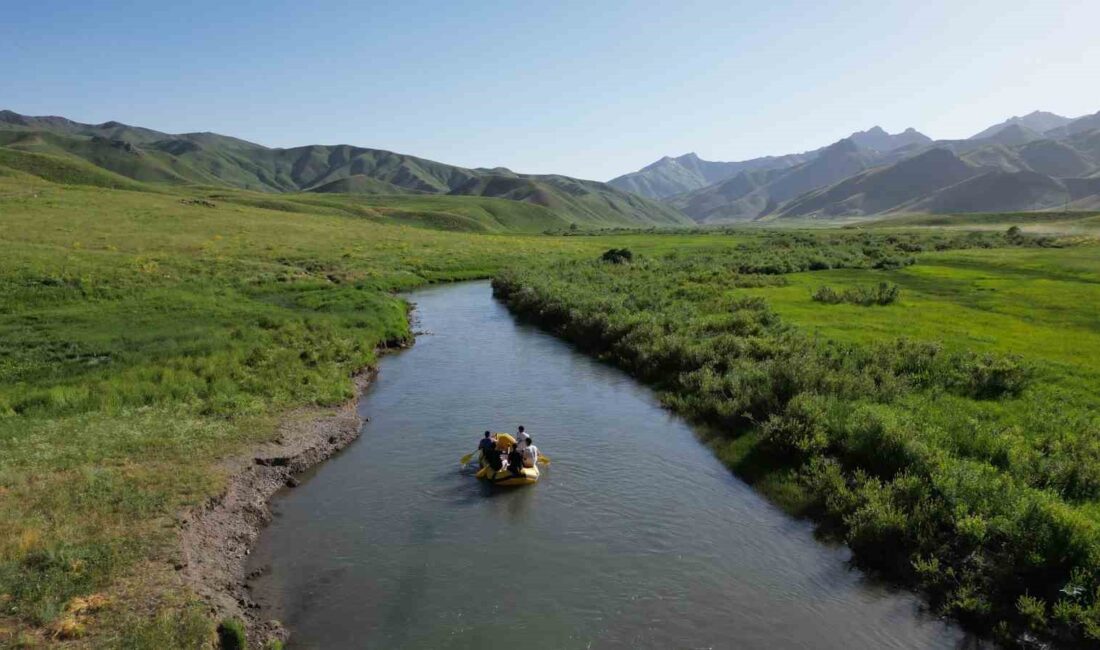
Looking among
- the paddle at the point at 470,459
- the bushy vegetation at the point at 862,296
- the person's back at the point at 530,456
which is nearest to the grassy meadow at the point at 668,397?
the bushy vegetation at the point at 862,296

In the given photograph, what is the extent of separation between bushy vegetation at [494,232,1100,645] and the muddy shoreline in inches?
638

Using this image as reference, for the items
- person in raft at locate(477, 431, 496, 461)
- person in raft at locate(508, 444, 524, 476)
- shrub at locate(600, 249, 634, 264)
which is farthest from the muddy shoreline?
shrub at locate(600, 249, 634, 264)

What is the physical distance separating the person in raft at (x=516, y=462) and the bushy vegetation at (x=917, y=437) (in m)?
8.36

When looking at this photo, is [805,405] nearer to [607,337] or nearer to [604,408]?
[604,408]

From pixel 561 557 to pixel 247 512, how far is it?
1034 cm

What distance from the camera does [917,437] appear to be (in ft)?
71.9

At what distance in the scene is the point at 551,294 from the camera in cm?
5734

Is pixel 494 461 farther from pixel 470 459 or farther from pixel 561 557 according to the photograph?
pixel 561 557

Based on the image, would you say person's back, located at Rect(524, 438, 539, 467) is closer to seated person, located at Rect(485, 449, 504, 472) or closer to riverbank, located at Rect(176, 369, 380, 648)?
seated person, located at Rect(485, 449, 504, 472)

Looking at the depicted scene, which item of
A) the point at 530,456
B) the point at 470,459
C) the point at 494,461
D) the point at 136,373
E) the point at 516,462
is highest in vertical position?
the point at 136,373

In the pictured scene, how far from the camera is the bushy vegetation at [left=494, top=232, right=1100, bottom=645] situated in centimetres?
1587

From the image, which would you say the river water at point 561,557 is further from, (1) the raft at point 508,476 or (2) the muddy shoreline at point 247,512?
(2) the muddy shoreline at point 247,512

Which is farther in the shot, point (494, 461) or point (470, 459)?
point (470, 459)

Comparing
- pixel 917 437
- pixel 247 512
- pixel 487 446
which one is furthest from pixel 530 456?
pixel 917 437
